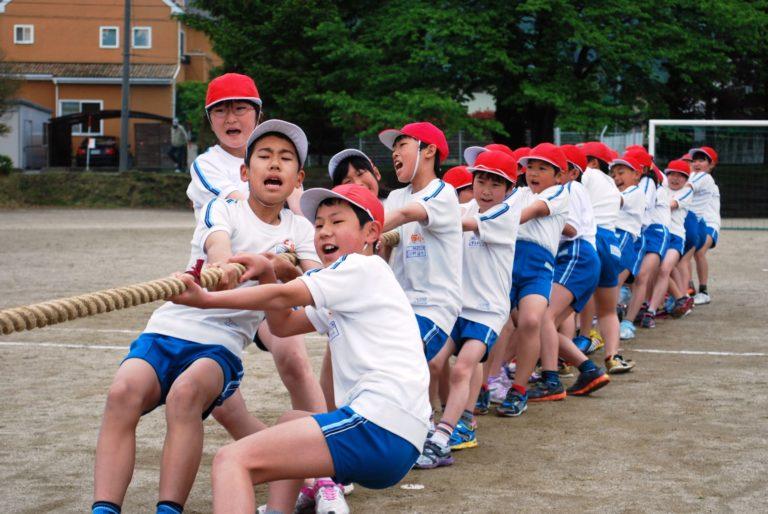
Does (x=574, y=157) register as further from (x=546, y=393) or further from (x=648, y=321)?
(x=648, y=321)

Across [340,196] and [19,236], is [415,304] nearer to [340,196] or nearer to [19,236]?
[340,196]

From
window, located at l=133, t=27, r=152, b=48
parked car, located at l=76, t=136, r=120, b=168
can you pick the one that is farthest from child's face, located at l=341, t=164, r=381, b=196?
window, located at l=133, t=27, r=152, b=48

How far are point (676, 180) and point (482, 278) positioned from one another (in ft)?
24.8

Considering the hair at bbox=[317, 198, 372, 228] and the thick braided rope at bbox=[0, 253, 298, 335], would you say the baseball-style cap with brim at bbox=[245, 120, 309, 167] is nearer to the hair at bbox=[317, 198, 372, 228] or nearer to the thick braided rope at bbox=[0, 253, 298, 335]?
the hair at bbox=[317, 198, 372, 228]

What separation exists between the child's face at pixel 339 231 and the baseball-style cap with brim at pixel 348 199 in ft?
0.12

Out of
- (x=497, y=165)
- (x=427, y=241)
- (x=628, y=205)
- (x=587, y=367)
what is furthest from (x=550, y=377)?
(x=628, y=205)

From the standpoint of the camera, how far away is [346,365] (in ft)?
12.9

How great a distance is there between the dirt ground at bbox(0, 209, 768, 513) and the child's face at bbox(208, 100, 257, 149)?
179 centimetres

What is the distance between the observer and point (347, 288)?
388 cm

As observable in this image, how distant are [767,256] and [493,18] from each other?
1429 centimetres

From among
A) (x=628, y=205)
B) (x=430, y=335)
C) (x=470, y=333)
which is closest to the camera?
(x=430, y=335)

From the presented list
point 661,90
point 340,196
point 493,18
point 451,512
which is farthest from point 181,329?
point 661,90

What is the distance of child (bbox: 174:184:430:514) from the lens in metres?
3.62

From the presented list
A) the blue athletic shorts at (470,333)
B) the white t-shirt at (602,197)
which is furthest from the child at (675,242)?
the blue athletic shorts at (470,333)
